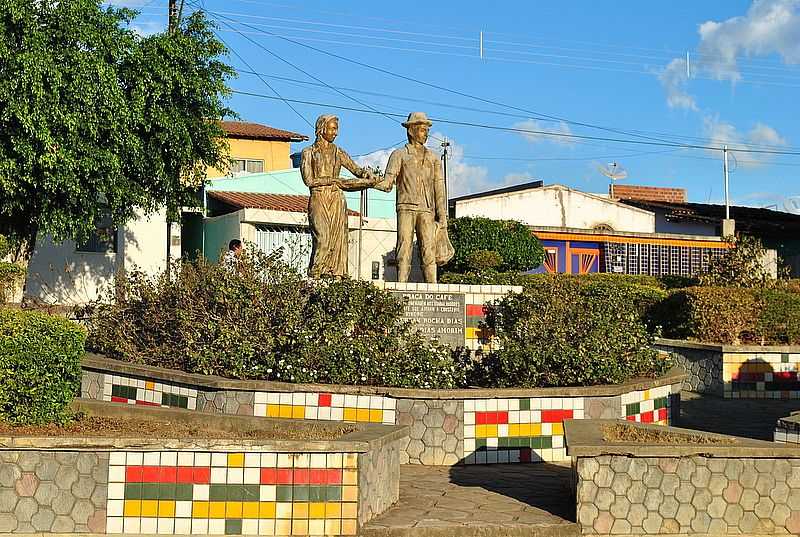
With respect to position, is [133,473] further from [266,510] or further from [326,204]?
[326,204]

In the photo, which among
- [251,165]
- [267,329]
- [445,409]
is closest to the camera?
[445,409]

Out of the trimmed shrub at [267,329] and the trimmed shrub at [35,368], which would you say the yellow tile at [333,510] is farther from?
the trimmed shrub at [267,329]

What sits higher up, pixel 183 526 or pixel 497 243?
pixel 497 243

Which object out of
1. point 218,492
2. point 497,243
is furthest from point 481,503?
point 497,243

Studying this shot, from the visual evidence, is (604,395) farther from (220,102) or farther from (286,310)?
(220,102)

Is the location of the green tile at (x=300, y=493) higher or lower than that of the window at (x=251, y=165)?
lower

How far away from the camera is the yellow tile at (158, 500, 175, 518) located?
694 cm

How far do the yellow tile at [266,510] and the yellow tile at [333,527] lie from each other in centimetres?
36

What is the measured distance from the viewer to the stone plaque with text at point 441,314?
1312 centimetres

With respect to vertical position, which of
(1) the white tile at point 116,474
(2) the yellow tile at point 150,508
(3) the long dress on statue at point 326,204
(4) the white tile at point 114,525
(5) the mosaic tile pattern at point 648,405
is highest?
(3) the long dress on statue at point 326,204

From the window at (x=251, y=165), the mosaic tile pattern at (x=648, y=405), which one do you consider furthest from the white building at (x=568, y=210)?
the mosaic tile pattern at (x=648, y=405)

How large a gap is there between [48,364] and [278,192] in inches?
1026

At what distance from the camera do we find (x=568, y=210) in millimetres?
42406

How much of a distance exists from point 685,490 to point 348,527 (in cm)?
231
